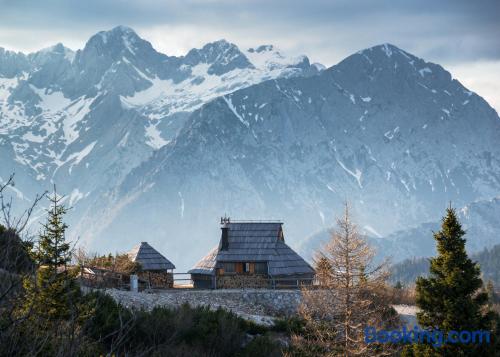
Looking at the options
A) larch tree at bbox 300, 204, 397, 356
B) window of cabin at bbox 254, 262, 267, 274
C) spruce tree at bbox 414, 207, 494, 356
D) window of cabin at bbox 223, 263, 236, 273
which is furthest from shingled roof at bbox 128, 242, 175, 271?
spruce tree at bbox 414, 207, 494, 356

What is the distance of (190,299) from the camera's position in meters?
42.0

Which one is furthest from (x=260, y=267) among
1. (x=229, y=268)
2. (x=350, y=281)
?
(x=350, y=281)

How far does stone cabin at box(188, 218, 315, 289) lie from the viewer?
50.8 m

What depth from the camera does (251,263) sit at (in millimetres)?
51625

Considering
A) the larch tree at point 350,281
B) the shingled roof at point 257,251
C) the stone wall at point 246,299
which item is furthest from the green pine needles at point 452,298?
the shingled roof at point 257,251

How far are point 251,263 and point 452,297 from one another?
31369mm

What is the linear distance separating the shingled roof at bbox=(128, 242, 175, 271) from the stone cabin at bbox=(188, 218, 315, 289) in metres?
2.98

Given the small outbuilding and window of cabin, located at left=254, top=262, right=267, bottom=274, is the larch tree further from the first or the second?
window of cabin, located at left=254, top=262, right=267, bottom=274

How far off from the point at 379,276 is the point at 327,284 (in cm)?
159

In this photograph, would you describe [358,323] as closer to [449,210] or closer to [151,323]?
[449,210]

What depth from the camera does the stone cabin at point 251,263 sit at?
167 feet

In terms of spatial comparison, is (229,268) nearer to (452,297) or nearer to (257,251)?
(257,251)

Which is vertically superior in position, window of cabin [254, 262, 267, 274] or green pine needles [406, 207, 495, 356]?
window of cabin [254, 262, 267, 274]

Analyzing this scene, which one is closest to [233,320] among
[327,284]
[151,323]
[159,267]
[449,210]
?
[151,323]
